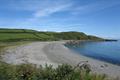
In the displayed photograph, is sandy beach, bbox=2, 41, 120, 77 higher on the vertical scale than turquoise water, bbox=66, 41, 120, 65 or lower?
higher

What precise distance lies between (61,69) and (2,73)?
225 cm

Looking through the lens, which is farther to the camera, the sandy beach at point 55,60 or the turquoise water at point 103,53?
the turquoise water at point 103,53

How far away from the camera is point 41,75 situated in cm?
902

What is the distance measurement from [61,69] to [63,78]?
0.55 m

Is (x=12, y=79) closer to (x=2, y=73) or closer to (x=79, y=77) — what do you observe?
(x=2, y=73)

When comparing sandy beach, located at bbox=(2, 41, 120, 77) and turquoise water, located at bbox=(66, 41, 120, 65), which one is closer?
sandy beach, located at bbox=(2, 41, 120, 77)

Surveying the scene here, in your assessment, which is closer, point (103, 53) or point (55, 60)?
point (55, 60)

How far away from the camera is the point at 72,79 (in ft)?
27.1

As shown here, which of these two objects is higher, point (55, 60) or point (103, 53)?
point (55, 60)

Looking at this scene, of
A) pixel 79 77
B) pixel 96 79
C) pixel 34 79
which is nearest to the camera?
pixel 34 79

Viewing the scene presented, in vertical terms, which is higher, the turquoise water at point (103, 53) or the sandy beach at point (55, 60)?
the sandy beach at point (55, 60)

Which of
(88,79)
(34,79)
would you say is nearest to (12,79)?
(34,79)

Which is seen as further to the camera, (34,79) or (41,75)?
(41,75)

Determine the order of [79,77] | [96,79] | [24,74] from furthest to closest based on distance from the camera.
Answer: [24,74], [96,79], [79,77]
